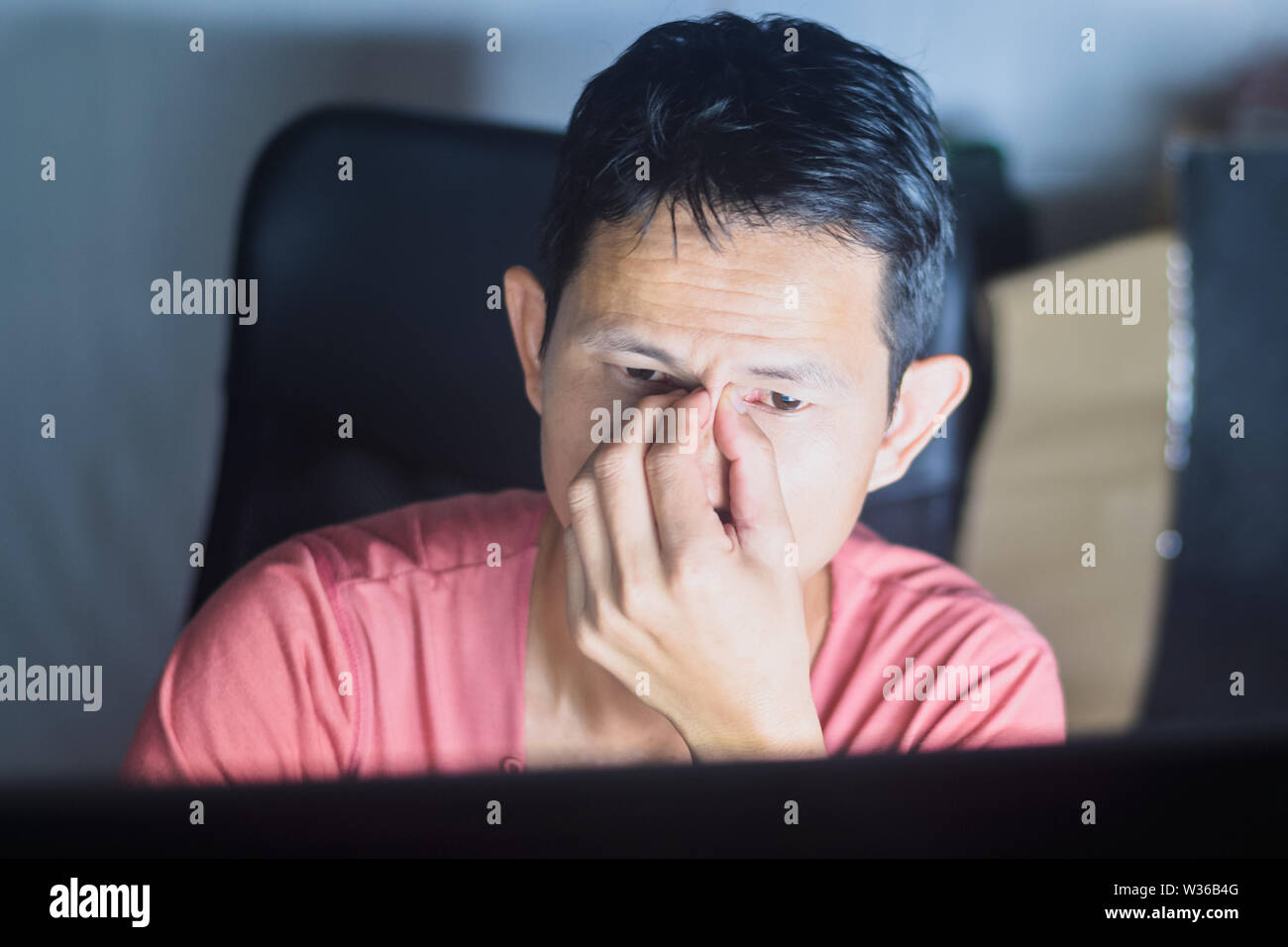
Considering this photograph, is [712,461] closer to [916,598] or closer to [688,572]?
[688,572]

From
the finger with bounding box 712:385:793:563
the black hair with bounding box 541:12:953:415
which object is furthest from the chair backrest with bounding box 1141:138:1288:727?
the finger with bounding box 712:385:793:563

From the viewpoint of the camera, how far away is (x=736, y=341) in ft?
2.03

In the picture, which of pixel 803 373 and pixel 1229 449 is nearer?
pixel 803 373

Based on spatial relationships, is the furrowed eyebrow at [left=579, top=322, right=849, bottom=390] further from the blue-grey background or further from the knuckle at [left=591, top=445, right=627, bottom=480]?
the blue-grey background

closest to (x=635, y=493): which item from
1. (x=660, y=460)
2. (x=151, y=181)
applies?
(x=660, y=460)

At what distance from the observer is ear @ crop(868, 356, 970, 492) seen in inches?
26.6

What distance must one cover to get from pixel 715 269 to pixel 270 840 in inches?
18.3

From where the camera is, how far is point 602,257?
24.8 inches

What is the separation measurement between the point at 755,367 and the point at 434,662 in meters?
0.29

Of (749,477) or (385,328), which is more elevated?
(385,328)

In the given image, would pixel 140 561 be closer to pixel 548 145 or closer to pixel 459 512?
pixel 459 512
